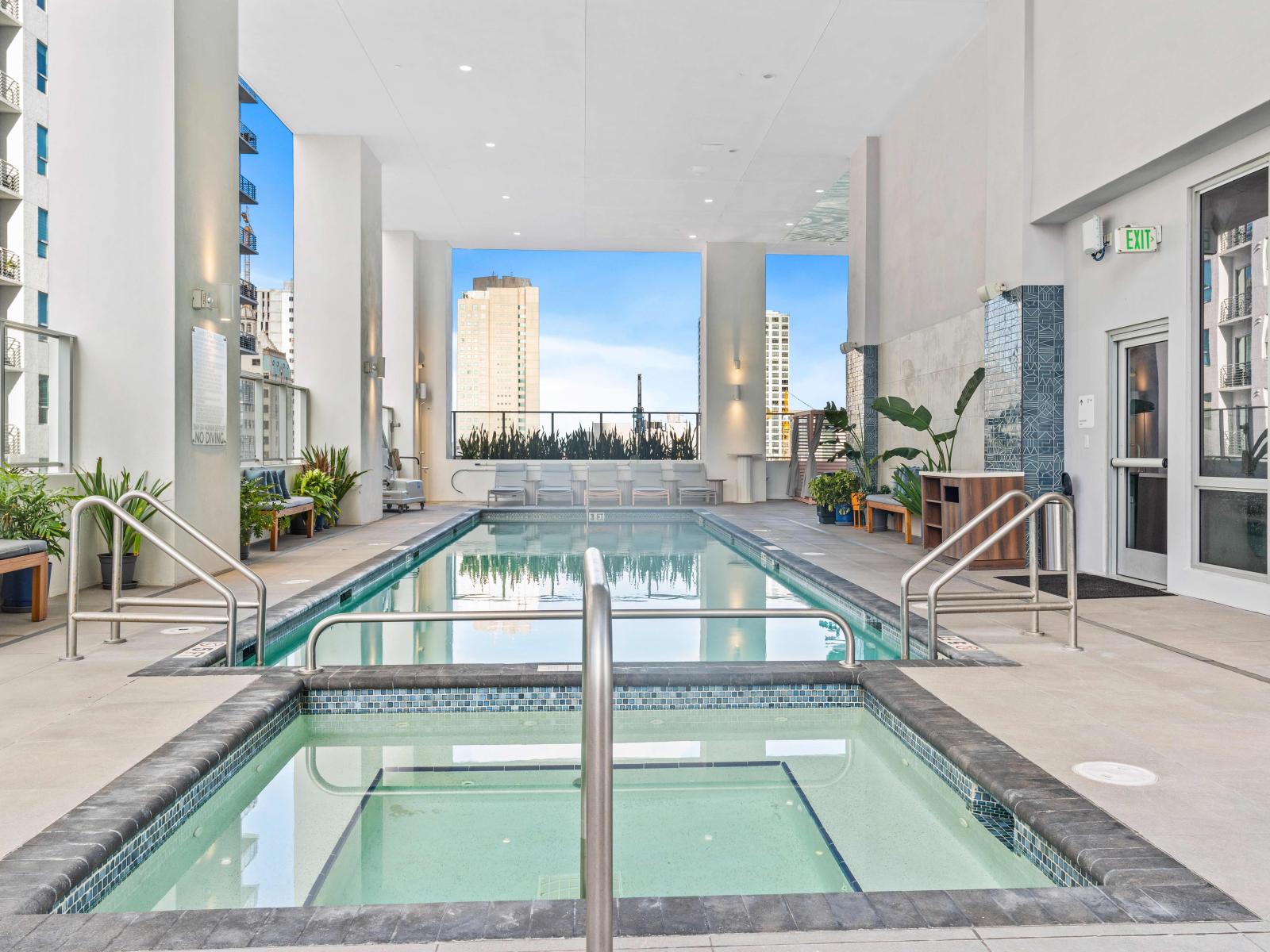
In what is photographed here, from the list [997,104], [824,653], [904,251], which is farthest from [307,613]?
[904,251]

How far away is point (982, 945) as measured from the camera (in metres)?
1.61

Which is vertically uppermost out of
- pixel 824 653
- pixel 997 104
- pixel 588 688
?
pixel 997 104

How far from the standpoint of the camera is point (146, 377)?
5859 millimetres

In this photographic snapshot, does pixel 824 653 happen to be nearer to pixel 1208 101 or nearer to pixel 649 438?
pixel 1208 101

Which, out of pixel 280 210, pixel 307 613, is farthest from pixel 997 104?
pixel 280 210

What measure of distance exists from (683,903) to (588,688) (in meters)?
0.75

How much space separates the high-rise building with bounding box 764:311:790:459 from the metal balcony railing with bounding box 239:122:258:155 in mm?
9360

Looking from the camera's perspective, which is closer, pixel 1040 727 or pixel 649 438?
pixel 1040 727

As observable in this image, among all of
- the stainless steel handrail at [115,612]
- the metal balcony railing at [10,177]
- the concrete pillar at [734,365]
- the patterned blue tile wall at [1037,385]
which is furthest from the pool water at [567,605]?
the metal balcony railing at [10,177]

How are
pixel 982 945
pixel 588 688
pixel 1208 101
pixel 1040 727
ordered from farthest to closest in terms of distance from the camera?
pixel 1208 101, pixel 1040 727, pixel 982 945, pixel 588 688

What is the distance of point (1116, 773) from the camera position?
7.96ft

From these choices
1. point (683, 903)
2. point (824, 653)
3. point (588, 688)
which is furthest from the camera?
point (824, 653)

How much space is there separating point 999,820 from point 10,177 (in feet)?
78.2

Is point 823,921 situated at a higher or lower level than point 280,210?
lower
